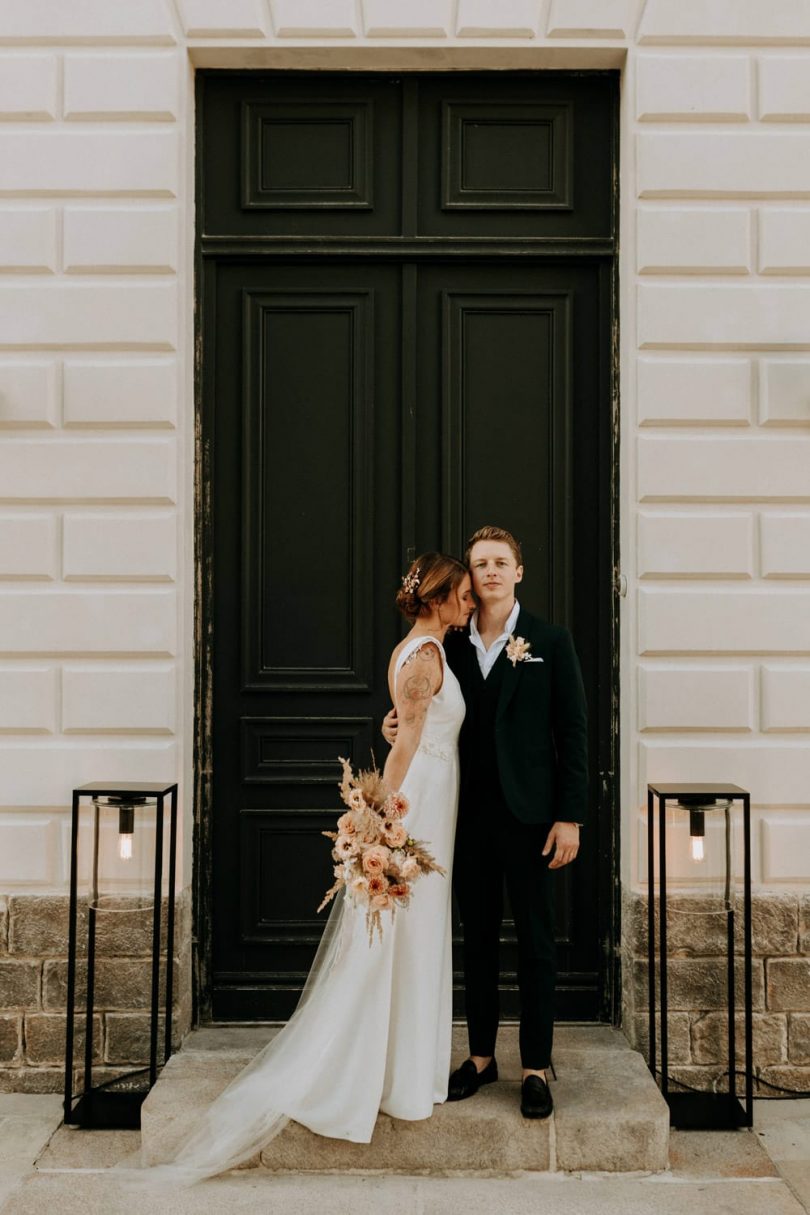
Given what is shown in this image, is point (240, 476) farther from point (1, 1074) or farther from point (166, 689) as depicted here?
point (1, 1074)

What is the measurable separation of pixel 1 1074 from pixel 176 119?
4.28 m

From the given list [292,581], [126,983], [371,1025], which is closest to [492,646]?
[292,581]

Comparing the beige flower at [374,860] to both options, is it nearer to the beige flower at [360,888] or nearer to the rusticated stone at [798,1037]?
the beige flower at [360,888]

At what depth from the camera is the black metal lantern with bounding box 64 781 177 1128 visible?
432cm

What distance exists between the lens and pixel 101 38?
4.81 m

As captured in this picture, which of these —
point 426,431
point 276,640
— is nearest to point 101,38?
point 426,431

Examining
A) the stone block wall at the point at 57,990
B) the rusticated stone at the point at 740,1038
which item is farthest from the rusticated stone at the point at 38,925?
the rusticated stone at the point at 740,1038

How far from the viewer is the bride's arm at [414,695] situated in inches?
153

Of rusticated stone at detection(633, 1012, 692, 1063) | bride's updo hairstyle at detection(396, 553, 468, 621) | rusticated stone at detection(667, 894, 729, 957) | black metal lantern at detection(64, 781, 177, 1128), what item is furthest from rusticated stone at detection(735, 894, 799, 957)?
black metal lantern at detection(64, 781, 177, 1128)

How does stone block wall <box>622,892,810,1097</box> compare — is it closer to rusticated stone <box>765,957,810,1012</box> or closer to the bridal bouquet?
rusticated stone <box>765,957,810,1012</box>

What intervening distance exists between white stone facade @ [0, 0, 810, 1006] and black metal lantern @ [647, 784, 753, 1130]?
31 cm

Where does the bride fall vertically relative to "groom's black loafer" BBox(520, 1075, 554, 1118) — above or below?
above

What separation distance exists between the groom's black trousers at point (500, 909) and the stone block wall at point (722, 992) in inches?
31.6

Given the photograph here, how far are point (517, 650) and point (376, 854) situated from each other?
891mm
